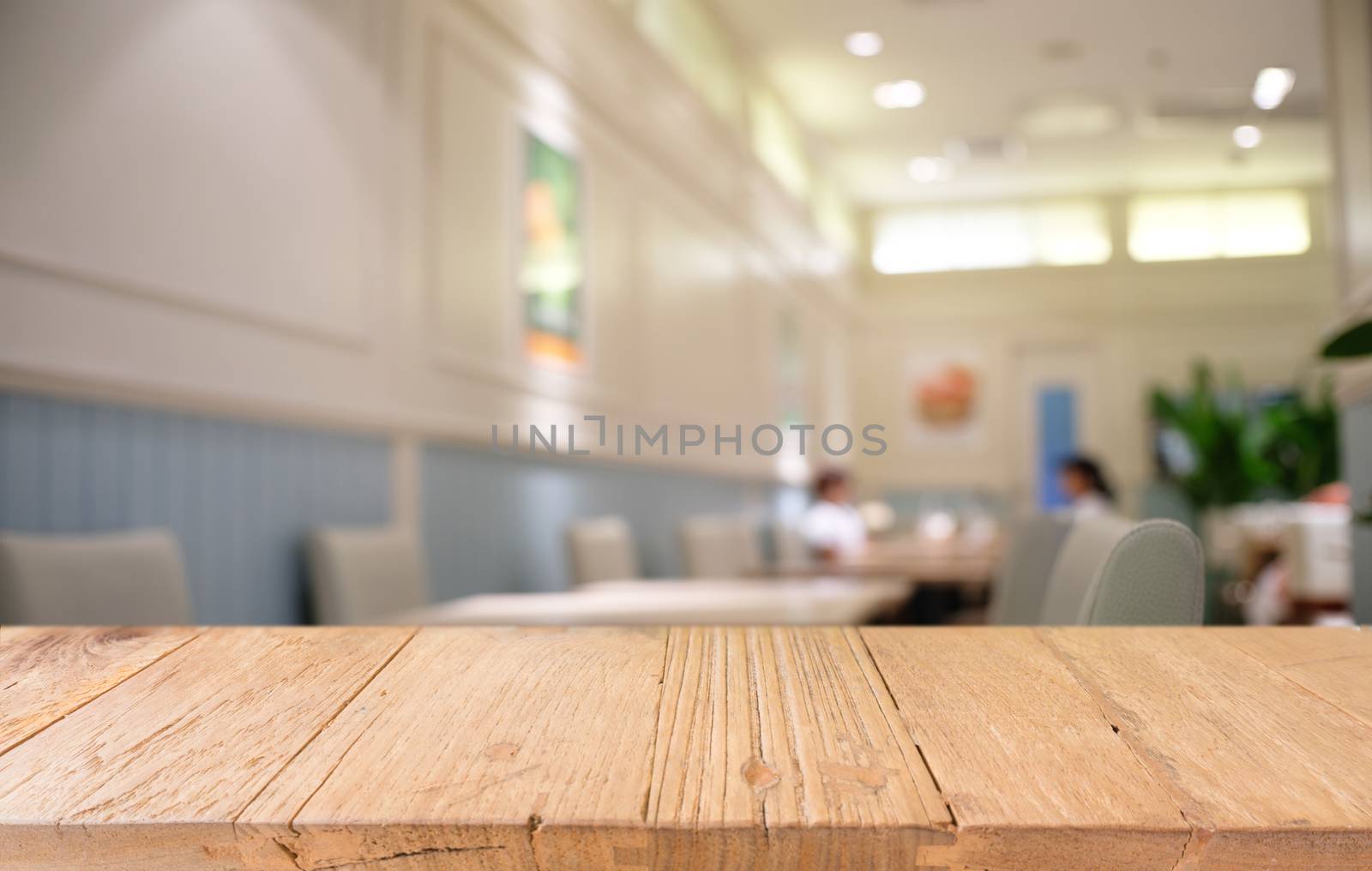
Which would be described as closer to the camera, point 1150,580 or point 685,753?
point 685,753

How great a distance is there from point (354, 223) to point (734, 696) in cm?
261

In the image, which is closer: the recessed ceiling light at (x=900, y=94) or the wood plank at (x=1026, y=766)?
the wood plank at (x=1026, y=766)

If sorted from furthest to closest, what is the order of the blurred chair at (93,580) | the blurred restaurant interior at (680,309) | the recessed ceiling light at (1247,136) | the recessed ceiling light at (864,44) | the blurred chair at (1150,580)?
the recessed ceiling light at (1247,136)
the recessed ceiling light at (864,44)
the blurred restaurant interior at (680,309)
the blurred chair at (93,580)
the blurred chair at (1150,580)

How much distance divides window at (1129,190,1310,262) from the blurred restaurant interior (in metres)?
0.03

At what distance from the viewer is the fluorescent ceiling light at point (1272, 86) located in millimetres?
6742

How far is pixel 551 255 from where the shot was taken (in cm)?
411

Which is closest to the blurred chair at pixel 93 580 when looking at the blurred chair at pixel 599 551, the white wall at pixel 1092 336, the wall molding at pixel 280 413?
the wall molding at pixel 280 413

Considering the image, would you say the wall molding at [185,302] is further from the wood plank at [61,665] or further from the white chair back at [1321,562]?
the white chair back at [1321,562]

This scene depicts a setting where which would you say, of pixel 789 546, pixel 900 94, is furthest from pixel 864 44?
pixel 789 546

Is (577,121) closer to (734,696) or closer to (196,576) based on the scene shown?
(196,576)

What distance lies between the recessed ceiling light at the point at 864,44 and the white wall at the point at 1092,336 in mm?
3351

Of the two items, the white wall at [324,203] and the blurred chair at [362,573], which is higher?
the white wall at [324,203]

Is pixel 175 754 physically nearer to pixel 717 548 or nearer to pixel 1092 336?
pixel 717 548

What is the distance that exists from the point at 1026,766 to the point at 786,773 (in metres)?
0.12
